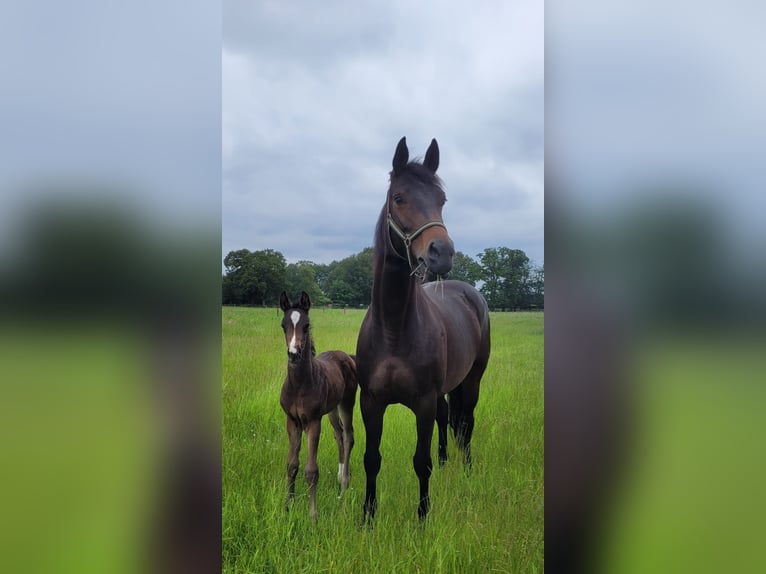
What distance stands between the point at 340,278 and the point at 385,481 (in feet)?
4.67

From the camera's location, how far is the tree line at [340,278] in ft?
9.64

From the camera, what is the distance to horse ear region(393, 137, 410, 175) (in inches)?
95.0

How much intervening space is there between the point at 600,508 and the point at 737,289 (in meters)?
0.56

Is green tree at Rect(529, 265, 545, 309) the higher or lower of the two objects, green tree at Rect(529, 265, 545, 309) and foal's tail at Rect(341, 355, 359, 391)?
the higher

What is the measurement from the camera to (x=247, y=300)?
3154 mm

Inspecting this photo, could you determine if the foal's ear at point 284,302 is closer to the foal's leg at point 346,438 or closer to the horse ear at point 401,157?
the horse ear at point 401,157

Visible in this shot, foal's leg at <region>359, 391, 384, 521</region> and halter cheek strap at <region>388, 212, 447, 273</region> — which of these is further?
foal's leg at <region>359, 391, 384, 521</region>

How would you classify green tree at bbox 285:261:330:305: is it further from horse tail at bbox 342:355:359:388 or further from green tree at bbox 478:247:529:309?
green tree at bbox 478:247:529:309

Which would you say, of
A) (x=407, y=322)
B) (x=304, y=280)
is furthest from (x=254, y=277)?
(x=407, y=322)

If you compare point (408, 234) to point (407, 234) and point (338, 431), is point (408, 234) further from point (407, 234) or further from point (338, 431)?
point (338, 431)

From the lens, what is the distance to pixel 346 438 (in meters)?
3.30

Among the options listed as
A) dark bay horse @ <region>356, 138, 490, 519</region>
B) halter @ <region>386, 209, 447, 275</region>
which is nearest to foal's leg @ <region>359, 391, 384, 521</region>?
Answer: dark bay horse @ <region>356, 138, 490, 519</region>

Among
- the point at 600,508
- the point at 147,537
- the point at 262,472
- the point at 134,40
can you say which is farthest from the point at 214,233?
the point at 262,472

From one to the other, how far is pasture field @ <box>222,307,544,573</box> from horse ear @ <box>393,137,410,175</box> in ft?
4.08
